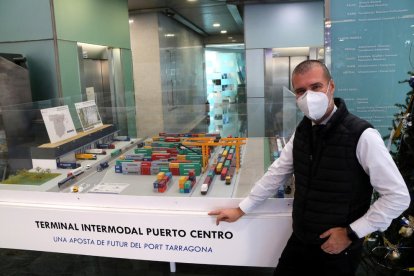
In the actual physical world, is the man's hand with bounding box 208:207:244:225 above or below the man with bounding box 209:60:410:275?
below

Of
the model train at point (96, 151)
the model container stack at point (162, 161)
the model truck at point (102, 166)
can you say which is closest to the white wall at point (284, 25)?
the model container stack at point (162, 161)

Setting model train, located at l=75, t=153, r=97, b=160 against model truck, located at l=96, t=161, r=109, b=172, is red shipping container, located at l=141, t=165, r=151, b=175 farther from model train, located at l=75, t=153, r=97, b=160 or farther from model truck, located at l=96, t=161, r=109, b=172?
model train, located at l=75, t=153, r=97, b=160

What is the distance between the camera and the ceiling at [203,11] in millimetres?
7978

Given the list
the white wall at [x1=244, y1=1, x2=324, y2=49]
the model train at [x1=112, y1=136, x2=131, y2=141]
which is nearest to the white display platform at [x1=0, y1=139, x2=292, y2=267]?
the model train at [x1=112, y1=136, x2=131, y2=141]

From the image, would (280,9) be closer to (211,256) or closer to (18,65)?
(18,65)

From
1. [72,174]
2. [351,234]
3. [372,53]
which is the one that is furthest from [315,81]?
[72,174]

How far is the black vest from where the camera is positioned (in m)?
1.54

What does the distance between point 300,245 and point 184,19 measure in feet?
31.8

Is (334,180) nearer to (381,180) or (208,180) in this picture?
(381,180)

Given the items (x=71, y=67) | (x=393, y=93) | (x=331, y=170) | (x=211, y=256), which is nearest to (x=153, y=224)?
(x=211, y=256)

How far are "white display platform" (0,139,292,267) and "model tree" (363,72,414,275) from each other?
888mm

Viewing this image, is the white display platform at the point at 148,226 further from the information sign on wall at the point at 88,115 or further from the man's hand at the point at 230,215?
the information sign on wall at the point at 88,115

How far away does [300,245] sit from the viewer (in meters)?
1.82

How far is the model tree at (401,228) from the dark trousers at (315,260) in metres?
0.94
